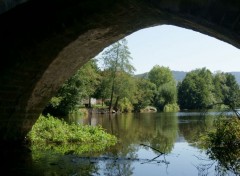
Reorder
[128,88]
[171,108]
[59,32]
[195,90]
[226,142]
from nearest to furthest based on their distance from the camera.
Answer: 1. [59,32]
2. [226,142]
3. [128,88]
4. [171,108]
5. [195,90]

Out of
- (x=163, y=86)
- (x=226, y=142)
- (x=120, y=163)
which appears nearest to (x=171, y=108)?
(x=163, y=86)

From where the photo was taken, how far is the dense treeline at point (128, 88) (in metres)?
34.8

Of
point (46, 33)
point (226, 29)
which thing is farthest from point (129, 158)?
point (226, 29)

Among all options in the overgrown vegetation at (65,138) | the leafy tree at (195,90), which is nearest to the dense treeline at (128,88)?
the leafy tree at (195,90)

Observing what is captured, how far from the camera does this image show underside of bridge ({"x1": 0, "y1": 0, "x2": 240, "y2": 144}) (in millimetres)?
4539

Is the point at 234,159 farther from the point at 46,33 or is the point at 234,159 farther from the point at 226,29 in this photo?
the point at 226,29

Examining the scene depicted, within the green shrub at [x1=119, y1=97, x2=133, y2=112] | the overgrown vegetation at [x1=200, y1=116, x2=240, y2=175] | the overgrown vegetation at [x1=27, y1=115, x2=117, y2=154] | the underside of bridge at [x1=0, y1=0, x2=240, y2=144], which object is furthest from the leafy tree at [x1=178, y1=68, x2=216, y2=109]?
the underside of bridge at [x1=0, y1=0, x2=240, y2=144]

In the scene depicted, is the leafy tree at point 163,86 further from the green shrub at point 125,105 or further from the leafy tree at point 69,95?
the leafy tree at point 69,95

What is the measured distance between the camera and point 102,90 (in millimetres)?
52844

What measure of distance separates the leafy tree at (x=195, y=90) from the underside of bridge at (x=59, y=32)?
2213 inches

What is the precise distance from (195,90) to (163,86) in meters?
5.79

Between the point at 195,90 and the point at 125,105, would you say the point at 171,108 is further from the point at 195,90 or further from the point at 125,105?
the point at 125,105

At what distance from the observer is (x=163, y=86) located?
71.9m

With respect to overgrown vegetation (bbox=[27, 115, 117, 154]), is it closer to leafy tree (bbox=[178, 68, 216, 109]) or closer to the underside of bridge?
the underside of bridge
